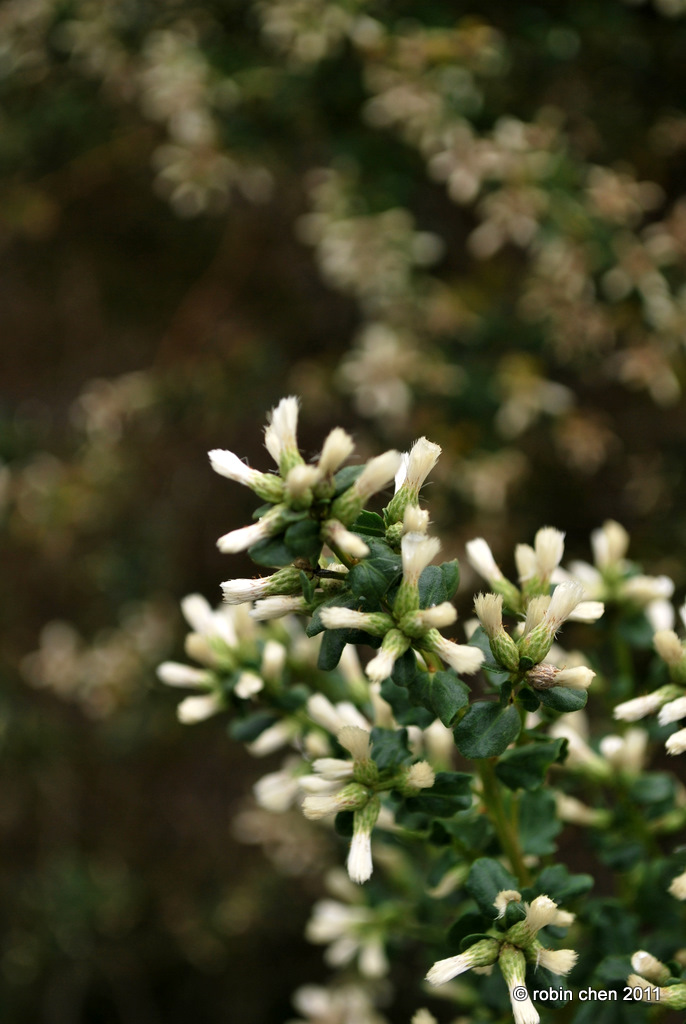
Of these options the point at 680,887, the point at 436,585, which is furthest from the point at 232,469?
the point at 680,887

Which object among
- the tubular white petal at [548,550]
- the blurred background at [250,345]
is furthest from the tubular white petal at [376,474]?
the blurred background at [250,345]

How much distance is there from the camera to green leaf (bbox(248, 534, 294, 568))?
2.22ft

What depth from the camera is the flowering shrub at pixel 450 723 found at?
0.70m

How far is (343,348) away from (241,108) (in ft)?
3.18

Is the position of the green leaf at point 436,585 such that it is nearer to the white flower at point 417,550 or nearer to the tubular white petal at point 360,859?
the white flower at point 417,550

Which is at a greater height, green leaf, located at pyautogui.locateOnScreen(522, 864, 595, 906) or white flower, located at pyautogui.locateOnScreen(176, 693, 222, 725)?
white flower, located at pyautogui.locateOnScreen(176, 693, 222, 725)

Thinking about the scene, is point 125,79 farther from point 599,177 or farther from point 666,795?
point 666,795

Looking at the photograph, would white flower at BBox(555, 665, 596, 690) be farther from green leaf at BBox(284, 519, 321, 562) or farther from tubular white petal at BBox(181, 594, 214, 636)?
tubular white petal at BBox(181, 594, 214, 636)

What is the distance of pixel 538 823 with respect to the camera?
0.95 meters

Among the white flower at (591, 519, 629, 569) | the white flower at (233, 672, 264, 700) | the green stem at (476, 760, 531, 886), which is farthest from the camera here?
the white flower at (591, 519, 629, 569)

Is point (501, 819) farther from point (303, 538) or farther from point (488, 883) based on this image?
point (303, 538)

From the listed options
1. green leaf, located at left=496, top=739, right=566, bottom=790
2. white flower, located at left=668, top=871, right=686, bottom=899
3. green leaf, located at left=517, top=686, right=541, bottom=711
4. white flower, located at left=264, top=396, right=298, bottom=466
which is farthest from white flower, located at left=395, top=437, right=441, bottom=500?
Result: white flower, located at left=668, top=871, right=686, bottom=899

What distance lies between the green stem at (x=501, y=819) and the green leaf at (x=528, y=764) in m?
0.02

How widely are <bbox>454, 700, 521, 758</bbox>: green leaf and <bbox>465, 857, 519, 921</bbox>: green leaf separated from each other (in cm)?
15
